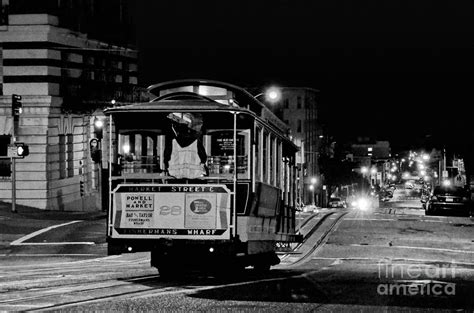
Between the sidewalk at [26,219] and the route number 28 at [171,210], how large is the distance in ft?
49.4

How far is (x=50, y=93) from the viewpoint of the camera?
45969 mm

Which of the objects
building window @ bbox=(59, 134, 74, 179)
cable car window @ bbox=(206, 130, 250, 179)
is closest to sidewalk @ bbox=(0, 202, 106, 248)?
building window @ bbox=(59, 134, 74, 179)

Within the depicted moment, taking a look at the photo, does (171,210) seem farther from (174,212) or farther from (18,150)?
(18,150)

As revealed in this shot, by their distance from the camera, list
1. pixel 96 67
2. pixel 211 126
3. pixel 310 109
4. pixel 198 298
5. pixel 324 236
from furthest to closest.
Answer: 1. pixel 310 109
2. pixel 96 67
3. pixel 324 236
4. pixel 211 126
5. pixel 198 298

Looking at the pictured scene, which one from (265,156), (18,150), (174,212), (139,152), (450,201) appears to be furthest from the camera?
(450,201)

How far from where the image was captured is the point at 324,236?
3412 centimetres

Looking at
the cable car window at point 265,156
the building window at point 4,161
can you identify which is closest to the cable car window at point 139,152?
the cable car window at point 265,156

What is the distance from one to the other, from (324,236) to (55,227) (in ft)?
32.5

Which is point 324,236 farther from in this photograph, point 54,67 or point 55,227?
point 54,67

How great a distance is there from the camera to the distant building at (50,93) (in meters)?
45.7

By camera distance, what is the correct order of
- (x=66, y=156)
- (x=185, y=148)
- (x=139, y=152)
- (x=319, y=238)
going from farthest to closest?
(x=66, y=156) → (x=319, y=238) → (x=139, y=152) → (x=185, y=148)

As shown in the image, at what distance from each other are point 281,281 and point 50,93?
30.5 metres

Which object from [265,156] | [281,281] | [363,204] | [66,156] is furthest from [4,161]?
[363,204]

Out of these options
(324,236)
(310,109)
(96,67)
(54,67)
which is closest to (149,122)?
(324,236)
